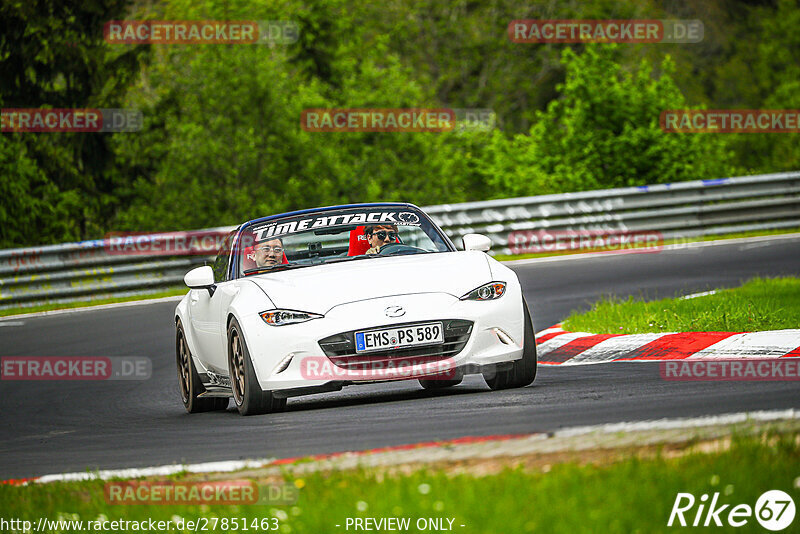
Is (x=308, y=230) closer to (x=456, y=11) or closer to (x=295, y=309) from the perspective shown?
(x=295, y=309)

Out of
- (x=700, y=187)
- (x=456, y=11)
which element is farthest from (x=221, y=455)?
(x=456, y=11)

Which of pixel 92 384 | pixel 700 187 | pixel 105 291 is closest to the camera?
pixel 92 384

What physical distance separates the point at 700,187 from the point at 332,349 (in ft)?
47.9

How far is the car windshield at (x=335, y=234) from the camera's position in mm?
9461

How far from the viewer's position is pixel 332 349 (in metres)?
8.16

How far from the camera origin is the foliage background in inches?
1103

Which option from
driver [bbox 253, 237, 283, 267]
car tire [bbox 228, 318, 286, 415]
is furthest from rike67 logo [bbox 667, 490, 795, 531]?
driver [bbox 253, 237, 283, 267]

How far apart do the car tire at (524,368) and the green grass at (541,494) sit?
3.47 m

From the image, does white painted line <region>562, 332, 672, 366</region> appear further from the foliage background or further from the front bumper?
the foliage background

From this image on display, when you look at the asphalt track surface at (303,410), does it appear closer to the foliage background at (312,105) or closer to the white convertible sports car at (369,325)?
the white convertible sports car at (369,325)

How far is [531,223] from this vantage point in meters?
21.1

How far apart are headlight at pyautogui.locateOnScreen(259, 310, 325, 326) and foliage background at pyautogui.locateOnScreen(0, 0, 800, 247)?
1920 centimetres

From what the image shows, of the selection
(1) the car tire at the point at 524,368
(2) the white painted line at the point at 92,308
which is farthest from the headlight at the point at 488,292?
(2) the white painted line at the point at 92,308

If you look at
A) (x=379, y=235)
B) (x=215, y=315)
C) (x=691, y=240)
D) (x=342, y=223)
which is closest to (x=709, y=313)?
(x=379, y=235)
